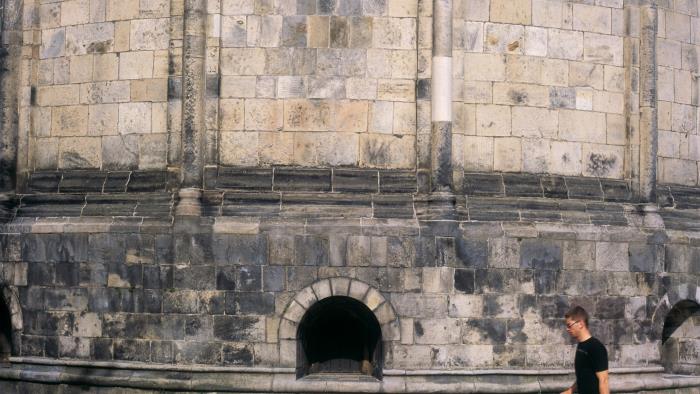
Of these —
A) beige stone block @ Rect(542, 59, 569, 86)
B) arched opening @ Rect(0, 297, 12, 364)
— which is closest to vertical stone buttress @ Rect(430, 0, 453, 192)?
beige stone block @ Rect(542, 59, 569, 86)

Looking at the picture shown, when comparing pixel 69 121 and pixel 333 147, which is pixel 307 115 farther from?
pixel 69 121

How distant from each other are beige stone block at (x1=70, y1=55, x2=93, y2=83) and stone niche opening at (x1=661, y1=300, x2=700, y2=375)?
364 inches

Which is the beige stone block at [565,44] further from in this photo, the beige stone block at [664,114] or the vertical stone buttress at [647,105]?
the beige stone block at [664,114]

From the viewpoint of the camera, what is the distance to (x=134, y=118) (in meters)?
17.1

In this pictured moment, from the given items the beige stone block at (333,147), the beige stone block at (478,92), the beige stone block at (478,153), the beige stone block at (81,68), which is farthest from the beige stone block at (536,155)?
the beige stone block at (81,68)

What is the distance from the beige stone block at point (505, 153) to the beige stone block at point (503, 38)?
1.25m

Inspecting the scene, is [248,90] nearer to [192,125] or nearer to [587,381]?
[192,125]

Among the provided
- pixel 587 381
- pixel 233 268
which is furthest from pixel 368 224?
pixel 587 381

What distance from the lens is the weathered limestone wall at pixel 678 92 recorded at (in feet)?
60.4

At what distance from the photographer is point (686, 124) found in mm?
18750

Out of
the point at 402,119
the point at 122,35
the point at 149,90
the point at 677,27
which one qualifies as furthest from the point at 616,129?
the point at 122,35

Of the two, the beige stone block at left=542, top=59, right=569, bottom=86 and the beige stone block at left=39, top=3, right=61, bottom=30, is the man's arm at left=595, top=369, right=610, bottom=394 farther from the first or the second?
the beige stone block at left=39, top=3, right=61, bottom=30

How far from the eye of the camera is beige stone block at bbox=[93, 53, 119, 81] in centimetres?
1727

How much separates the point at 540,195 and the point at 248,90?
4.30m
